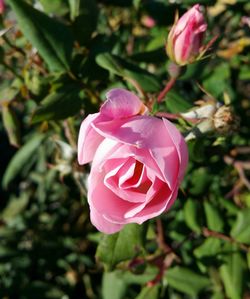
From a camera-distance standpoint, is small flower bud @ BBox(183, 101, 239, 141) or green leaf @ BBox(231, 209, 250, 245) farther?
green leaf @ BBox(231, 209, 250, 245)

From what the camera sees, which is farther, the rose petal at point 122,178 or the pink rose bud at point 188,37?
the pink rose bud at point 188,37

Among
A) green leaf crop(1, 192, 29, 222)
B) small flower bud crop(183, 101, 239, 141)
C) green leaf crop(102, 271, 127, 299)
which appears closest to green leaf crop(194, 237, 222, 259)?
green leaf crop(102, 271, 127, 299)

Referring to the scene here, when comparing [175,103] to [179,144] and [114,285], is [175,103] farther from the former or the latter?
[114,285]

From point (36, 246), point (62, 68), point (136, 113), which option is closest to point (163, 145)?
point (136, 113)

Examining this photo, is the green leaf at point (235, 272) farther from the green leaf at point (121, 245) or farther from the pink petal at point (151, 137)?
the pink petal at point (151, 137)

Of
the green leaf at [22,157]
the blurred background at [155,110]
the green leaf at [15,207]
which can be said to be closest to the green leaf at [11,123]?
the blurred background at [155,110]

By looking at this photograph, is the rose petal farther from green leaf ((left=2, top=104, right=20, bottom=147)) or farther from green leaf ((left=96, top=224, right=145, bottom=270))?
green leaf ((left=2, top=104, right=20, bottom=147))

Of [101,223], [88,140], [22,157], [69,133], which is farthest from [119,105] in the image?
[22,157]
